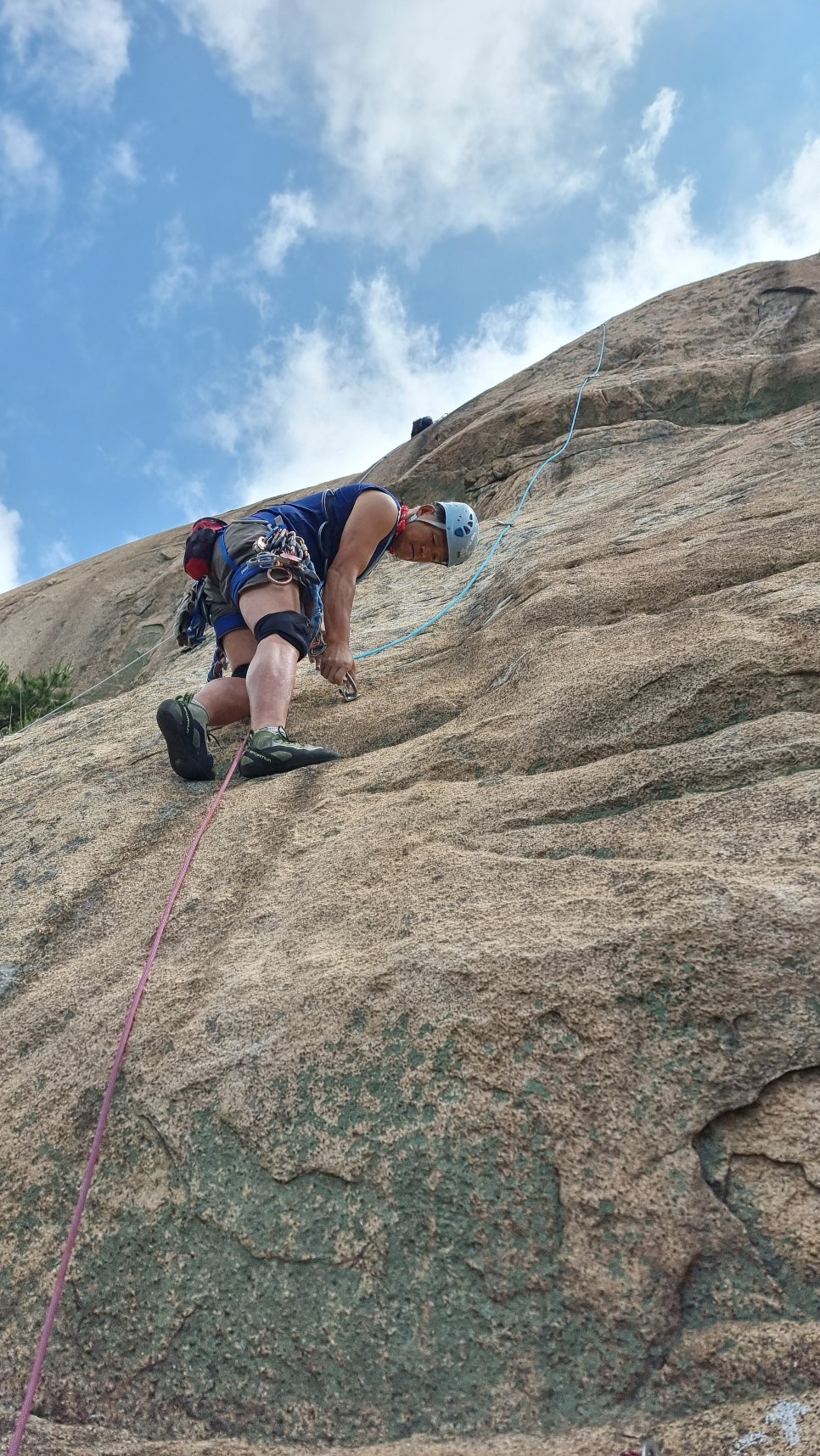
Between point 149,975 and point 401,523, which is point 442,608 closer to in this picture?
point 401,523

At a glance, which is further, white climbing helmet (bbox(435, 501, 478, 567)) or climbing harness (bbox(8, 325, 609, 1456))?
white climbing helmet (bbox(435, 501, 478, 567))

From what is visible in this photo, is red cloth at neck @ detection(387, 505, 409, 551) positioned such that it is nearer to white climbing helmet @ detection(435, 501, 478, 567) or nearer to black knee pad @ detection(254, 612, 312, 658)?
white climbing helmet @ detection(435, 501, 478, 567)

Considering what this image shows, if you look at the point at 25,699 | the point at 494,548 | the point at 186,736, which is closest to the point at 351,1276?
the point at 186,736

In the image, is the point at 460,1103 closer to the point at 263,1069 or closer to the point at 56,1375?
the point at 263,1069

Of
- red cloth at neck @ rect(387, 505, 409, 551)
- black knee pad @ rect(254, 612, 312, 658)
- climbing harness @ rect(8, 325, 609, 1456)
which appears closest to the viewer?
climbing harness @ rect(8, 325, 609, 1456)

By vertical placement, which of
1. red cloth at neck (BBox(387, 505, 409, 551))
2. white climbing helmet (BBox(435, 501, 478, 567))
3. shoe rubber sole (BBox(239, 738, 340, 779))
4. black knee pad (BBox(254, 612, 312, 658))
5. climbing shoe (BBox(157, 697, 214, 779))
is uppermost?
red cloth at neck (BBox(387, 505, 409, 551))

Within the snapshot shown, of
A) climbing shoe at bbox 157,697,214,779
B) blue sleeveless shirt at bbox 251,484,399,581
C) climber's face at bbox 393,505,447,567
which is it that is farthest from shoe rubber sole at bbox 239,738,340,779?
climber's face at bbox 393,505,447,567

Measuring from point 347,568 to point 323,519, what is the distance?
0.77ft

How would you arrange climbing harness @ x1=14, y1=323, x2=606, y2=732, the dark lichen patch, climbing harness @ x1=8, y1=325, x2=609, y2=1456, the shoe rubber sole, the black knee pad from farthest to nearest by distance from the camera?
1. climbing harness @ x1=14, y1=323, x2=606, y2=732
2. the black knee pad
3. the shoe rubber sole
4. climbing harness @ x1=8, y1=325, x2=609, y2=1456
5. the dark lichen patch

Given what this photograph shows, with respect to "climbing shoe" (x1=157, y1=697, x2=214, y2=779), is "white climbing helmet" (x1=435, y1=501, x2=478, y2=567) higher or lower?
higher

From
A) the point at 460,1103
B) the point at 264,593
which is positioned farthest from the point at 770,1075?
the point at 264,593

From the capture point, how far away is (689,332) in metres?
9.42

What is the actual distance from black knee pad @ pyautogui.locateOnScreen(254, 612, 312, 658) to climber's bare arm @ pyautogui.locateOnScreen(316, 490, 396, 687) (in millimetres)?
Result: 330

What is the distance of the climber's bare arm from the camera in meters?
3.71
